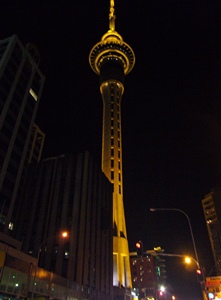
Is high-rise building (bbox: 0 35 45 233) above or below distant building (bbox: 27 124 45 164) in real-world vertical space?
below

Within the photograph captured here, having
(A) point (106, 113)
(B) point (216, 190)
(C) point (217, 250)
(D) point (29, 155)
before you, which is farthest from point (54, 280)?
(B) point (216, 190)

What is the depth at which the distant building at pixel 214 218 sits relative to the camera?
119 meters

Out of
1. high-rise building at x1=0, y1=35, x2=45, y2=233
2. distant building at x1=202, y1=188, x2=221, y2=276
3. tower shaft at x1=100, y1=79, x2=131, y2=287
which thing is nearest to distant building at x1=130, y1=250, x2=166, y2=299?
distant building at x1=202, y1=188, x2=221, y2=276

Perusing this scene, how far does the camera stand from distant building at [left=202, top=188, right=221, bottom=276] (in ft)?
391

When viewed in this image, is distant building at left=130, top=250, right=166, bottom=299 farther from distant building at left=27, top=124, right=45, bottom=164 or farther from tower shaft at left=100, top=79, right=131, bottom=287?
distant building at left=27, top=124, right=45, bottom=164

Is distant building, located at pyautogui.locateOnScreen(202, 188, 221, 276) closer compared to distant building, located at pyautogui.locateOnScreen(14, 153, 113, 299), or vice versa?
distant building, located at pyautogui.locateOnScreen(14, 153, 113, 299)

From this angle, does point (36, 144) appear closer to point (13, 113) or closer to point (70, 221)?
point (13, 113)

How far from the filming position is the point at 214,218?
126750mm

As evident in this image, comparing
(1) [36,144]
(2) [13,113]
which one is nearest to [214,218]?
(1) [36,144]

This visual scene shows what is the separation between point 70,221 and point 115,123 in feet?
192

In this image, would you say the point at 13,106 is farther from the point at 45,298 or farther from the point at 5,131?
the point at 45,298

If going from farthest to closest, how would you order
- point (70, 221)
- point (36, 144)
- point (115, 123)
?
point (36, 144), point (115, 123), point (70, 221)

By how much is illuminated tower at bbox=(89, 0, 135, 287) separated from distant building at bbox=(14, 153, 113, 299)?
436 inches

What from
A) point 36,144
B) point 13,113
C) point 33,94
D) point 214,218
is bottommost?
point 13,113
